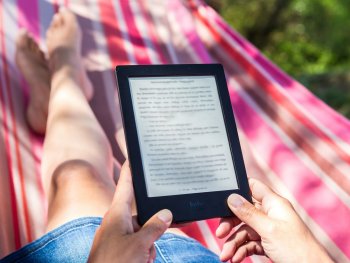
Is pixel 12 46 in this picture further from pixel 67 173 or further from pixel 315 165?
pixel 315 165

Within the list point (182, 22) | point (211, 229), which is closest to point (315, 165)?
point (211, 229)

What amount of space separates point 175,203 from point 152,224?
96 millimetres

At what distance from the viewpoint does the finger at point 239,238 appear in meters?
0.86

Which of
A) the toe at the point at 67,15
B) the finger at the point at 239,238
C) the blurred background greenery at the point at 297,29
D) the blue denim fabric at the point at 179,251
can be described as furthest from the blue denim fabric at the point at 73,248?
the blurred background greenery at the point at 297,29

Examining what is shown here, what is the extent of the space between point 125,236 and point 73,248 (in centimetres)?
26

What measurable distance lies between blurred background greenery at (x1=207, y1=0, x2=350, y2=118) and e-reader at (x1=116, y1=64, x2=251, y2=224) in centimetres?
307

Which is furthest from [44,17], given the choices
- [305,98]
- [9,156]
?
[305,98]

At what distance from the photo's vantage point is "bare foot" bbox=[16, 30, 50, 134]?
1.39 metres

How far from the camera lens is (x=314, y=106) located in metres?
1.50

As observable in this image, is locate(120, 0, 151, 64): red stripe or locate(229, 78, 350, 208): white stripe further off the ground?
locate(120, 0, 151, 64): red stripe

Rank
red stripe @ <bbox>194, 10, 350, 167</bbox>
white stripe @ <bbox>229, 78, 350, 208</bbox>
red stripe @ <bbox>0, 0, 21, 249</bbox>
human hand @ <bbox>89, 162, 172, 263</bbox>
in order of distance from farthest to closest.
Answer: red stripe @ <bbox>194, 10, 350, 167</bbox>
white stripe @ <bbox>229, 78, 350, 208</bbox>
red stripe @ <bbox>0, 0, 21, 249</bbox>
human hand @ <bbox>89, 162, 172, 263</bbox>

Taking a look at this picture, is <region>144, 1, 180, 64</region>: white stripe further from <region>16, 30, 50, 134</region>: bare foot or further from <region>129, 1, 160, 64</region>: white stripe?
<region>16, 30, 50, 134</region>: bare foot

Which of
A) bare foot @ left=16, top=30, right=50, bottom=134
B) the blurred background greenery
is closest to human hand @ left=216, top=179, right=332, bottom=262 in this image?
bare foot @ left=16, top=30, right=50, bottom=134

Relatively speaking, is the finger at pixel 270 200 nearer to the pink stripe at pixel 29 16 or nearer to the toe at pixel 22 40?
the toe at pixel 22 40
